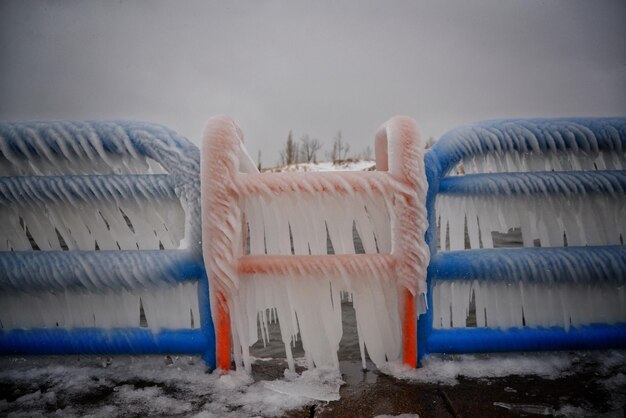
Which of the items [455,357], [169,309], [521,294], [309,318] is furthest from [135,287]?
[521,294]

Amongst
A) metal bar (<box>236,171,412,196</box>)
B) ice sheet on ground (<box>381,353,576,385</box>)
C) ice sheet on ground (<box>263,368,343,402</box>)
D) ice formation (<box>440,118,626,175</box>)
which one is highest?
ice formation (<box>440,118,626,175</box>)

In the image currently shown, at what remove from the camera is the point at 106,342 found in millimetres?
1655

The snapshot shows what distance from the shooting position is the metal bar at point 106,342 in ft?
5.41

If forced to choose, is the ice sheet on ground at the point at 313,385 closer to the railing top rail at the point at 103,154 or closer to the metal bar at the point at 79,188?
the railing top rail at the point at 103,154

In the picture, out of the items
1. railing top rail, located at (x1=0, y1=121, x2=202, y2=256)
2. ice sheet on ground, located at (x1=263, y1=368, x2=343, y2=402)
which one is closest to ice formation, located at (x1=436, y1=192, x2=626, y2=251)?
ice sheet on ground, located at (x1=263, y1=368, x2=343, y2=402)

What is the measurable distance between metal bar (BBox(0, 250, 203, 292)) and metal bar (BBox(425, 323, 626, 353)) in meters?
→ 1.08

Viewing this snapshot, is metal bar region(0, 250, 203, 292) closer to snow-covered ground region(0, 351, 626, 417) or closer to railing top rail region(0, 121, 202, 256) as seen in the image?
railing top rail region(0, 121, 202, 256)

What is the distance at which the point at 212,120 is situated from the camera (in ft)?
5.08

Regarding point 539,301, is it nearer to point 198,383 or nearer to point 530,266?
point 530,266

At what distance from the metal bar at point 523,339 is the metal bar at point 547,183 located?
0.59 metres

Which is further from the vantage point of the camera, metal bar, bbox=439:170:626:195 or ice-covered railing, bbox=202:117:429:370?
metal bar, bbox=439:170:626:195

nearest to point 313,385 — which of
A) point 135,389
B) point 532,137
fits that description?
point 135,389

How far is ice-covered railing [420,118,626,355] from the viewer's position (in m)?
1.66

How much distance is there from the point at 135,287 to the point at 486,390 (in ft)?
4.74
